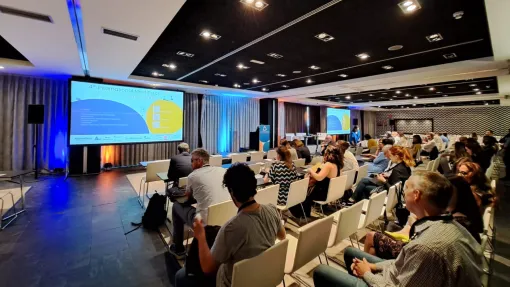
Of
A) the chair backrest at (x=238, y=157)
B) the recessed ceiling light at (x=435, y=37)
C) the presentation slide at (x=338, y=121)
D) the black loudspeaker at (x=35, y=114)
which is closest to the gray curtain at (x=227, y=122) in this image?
the chair backrest at (x=238, y=157)

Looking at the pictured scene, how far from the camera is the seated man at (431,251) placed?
3.62ft

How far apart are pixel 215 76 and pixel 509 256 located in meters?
7.26

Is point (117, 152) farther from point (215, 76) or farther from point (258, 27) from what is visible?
point (258, 27)

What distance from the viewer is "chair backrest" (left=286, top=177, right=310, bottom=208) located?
326 cm

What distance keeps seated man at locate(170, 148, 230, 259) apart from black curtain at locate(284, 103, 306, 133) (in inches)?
475

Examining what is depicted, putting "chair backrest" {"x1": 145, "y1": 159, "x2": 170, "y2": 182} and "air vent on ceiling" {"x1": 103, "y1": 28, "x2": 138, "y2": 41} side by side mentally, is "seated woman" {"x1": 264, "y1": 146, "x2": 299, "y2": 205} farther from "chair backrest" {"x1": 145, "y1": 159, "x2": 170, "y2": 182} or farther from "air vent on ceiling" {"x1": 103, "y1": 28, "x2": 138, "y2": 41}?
"air vent on ceiling" {"x1": 103, "y1": 28, "x2": 138, "y2": 41}

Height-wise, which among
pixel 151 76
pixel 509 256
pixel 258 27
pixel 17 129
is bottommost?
pixel 509 256

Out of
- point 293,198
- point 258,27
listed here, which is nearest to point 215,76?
point 258,27

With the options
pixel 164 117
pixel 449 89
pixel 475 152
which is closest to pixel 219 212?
pixel 475 152

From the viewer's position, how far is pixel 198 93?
1019 centimetres

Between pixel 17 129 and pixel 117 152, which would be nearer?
pixel 17 129

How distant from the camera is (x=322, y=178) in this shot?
12.1ft

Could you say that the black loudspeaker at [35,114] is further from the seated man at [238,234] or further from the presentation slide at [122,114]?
the seated man at [238,234]

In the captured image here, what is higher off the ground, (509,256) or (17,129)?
(17,129)
